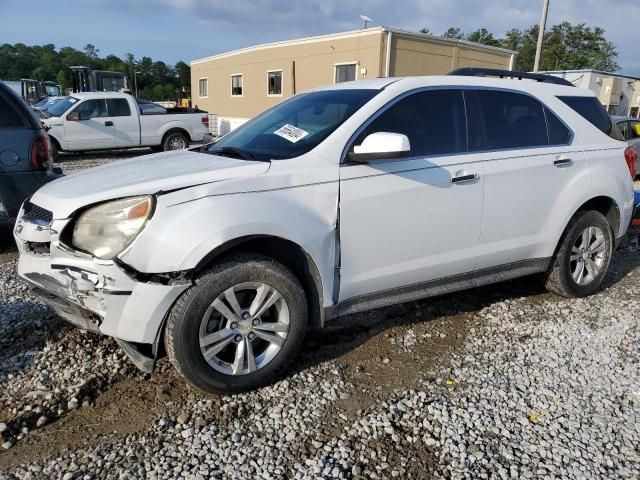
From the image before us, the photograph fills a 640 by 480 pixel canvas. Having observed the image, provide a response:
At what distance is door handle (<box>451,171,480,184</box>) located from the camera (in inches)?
140

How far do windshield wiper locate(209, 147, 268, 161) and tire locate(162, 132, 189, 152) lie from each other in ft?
39.9

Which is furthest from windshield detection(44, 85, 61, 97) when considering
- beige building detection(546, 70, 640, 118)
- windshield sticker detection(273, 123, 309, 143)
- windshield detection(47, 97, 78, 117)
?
windshield sticker detection(273, 123, 309, 143)

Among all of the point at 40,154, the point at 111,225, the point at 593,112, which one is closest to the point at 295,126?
the point at 111,225

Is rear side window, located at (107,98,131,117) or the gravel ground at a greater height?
rear side window, located at (107,98,131,117)

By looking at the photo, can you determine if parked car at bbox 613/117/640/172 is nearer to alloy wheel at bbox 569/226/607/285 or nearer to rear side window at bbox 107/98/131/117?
alloy wheel at bbox 569/226/607/285

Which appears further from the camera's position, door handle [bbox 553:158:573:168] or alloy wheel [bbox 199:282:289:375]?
door handle [bbox 553:158:573:168]

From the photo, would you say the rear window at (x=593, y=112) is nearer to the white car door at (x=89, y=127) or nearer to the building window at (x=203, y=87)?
the white car door at (x=89, y=127)

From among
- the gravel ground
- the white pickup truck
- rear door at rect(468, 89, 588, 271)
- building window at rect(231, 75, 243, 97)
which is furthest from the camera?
building window at rect(231, 75, 243, 97)

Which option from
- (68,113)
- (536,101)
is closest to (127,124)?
(68,113)

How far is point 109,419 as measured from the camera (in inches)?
109

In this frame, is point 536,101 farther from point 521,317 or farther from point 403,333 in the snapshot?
point 403,333

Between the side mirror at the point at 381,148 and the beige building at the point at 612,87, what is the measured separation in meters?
23.8

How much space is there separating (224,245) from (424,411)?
1455 millimetres

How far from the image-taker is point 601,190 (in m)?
4.43
